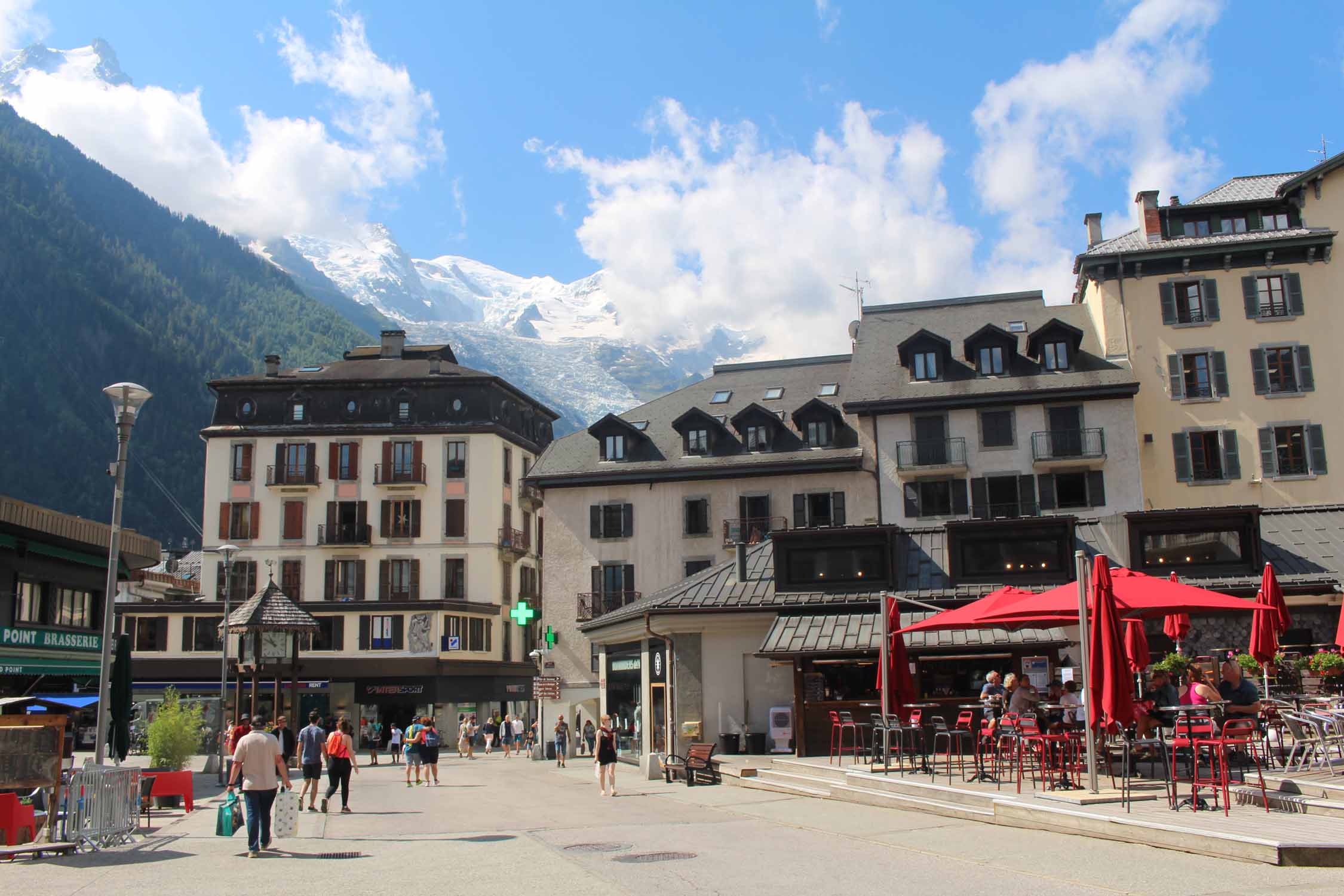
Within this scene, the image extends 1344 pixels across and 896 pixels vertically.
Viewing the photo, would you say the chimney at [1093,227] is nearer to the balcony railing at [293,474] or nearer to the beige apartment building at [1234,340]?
the beige apartment building at [1234,340]

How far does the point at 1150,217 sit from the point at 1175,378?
6.48 metres

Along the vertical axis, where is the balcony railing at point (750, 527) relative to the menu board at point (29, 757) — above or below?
above

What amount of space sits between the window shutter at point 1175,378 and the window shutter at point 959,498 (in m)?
8.60

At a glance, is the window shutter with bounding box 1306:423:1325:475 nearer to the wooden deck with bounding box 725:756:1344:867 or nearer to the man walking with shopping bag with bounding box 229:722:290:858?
the wooden deck with bounding box 725:756:1344:867

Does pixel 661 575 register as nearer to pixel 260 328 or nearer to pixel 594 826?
pixel 594 826

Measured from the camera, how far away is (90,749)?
5400 centimetres

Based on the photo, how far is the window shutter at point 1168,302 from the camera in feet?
150

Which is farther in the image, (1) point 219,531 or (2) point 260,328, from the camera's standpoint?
(2) point 260,328

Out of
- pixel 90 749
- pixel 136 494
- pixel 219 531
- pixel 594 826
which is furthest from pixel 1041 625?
pixel 136 494

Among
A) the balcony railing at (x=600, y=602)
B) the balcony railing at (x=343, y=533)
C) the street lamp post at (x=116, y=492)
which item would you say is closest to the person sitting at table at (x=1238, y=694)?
the street lamp post at (x=116, y=492)

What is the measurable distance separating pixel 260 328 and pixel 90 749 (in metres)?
125

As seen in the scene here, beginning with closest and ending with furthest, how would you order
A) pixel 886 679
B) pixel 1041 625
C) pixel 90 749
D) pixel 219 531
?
pixel 1041 625 → pixel 886 679 → pixel 90 749 → pixel 219 531

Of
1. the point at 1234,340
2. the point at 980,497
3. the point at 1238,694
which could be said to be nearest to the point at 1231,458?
the point at 1234,340

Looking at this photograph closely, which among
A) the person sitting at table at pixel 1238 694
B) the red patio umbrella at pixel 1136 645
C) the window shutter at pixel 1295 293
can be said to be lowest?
the person sitting at table at pixel 1238 694
